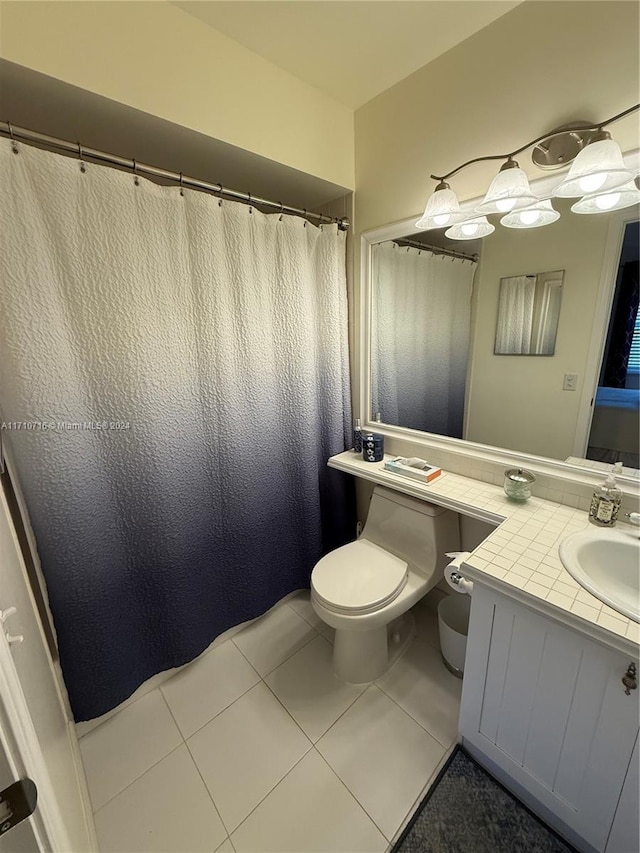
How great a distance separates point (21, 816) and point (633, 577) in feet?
4.73

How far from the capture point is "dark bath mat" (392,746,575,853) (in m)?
1.01

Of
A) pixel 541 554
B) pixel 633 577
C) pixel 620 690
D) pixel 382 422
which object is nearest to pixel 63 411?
pixel 382 422

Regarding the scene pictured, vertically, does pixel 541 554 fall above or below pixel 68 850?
above

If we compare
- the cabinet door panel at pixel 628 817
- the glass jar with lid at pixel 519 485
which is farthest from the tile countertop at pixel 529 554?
the cabinet door panel at pixel 628 817

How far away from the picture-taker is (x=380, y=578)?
4.71 feet

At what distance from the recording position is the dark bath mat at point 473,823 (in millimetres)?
1012

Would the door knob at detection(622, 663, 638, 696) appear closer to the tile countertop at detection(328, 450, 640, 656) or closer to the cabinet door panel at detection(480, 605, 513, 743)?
the tile countertop at detection(328, 450, 640, 656)

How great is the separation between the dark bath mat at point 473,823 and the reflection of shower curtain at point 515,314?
1533mm

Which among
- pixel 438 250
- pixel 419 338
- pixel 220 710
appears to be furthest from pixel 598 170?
pixel 220 710

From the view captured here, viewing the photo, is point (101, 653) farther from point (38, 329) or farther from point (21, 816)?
point (38, 329)

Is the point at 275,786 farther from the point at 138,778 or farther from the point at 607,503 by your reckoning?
the point at 607,503

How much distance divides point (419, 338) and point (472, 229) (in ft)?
1.77

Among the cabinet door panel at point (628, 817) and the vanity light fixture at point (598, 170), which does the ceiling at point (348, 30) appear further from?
the cabinet door panel at point (628, 817)

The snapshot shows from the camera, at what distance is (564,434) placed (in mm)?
1313
